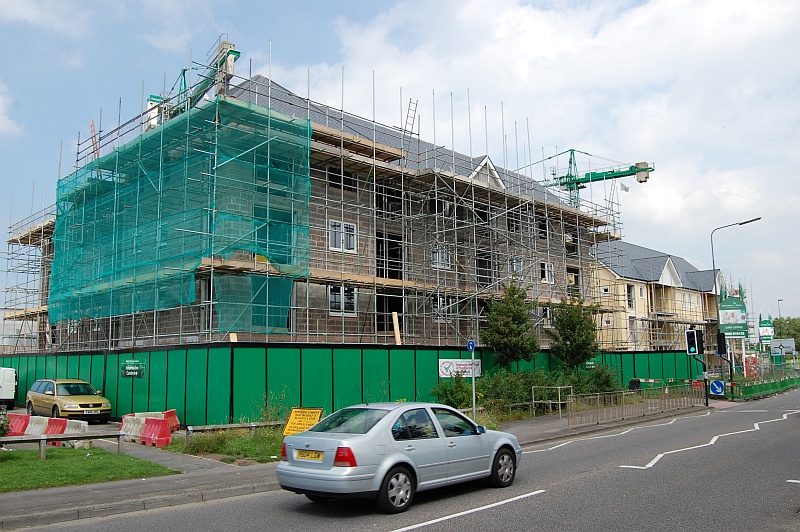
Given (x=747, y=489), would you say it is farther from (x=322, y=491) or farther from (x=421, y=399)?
(x=421, y=399)

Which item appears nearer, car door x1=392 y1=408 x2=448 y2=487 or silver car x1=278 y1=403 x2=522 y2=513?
silver car x1=278 y1=403 x2=522 y2=513

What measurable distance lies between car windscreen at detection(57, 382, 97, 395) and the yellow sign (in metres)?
10.1

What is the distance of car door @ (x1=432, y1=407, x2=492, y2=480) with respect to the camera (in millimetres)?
9734

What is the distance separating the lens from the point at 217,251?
829 inches

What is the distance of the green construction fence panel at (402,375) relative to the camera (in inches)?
908

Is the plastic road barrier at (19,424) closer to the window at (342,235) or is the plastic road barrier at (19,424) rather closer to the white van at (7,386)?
the white van at (7,386)

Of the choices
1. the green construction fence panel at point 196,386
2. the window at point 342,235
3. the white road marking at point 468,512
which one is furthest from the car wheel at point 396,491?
the window at point 342,235

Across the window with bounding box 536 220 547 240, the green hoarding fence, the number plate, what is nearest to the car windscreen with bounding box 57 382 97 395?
the green hoarding fence

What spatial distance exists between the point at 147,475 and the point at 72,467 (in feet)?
5.09

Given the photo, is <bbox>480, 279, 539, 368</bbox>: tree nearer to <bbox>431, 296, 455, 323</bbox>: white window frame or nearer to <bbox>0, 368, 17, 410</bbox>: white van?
<bbox>431, 296, 455, 323</bbox>: white window frame

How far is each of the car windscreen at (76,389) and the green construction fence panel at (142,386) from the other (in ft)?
6.01

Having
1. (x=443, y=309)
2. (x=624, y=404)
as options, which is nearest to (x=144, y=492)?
(x=624, y=404)

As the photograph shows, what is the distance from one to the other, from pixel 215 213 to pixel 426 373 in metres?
9.20

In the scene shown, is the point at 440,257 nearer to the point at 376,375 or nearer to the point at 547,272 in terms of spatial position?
the point at 547,272
